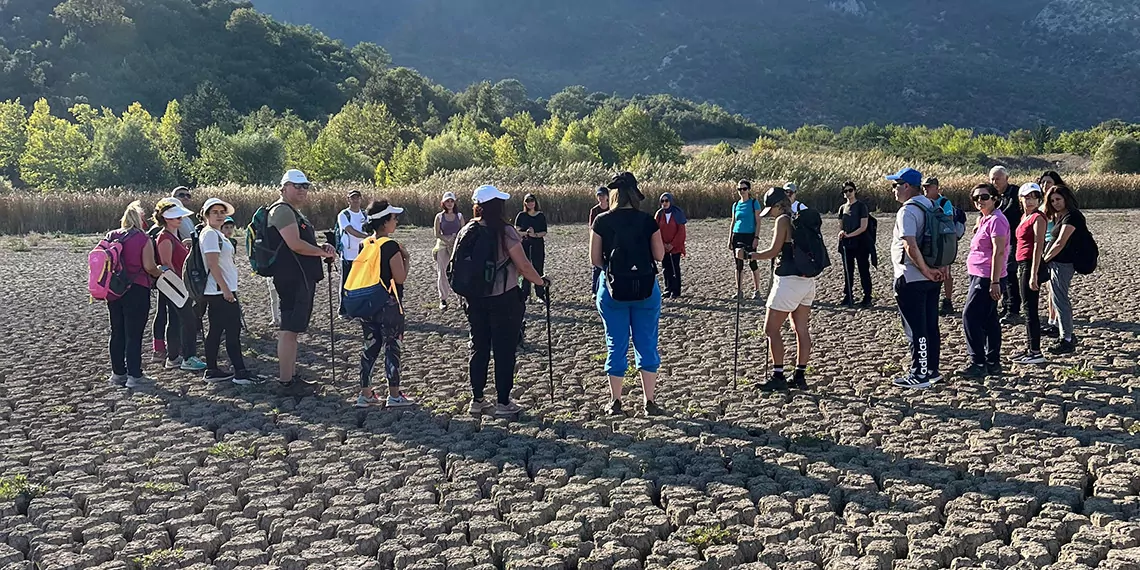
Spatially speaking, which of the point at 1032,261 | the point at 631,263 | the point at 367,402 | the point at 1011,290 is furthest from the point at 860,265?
the point at 367,402

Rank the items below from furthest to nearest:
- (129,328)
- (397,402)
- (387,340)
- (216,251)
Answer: (129,328) → (216,251) → (397,402) → (387,340)

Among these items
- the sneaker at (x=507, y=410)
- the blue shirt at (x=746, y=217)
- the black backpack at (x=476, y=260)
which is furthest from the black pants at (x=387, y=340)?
the blue shirt at (x=746, y=217)

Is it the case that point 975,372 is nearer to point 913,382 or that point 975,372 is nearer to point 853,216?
point 913,382

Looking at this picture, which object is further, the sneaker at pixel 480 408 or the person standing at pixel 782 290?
the person standing at pixel 782 290

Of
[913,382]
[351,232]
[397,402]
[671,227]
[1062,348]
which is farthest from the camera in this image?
[671,227]

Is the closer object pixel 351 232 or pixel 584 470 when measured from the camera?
pixel 584 470

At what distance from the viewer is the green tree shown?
55.5 metres

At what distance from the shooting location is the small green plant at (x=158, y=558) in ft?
16.6

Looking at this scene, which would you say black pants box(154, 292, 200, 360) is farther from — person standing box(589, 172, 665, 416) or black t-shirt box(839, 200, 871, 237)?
black t-shirt box(839, 200, 871, 237)

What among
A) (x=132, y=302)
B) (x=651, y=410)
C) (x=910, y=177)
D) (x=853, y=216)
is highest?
(x=910, y=177)

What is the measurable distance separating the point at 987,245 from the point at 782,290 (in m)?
2.12

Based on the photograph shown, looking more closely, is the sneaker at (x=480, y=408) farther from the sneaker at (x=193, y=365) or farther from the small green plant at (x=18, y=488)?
the sneaker at (x=193, y=365)

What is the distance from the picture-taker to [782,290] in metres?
8.25

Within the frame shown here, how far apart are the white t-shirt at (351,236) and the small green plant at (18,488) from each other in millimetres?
5920
